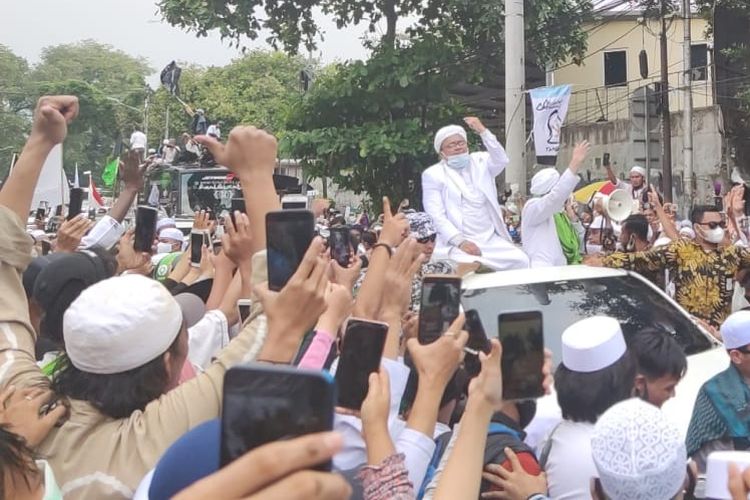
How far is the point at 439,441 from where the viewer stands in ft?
8.82

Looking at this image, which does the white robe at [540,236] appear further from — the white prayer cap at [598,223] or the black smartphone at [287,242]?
the black smartphone at [287,242]

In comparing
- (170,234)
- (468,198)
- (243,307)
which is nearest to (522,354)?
(243,307)

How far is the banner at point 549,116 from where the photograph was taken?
36.6 ft

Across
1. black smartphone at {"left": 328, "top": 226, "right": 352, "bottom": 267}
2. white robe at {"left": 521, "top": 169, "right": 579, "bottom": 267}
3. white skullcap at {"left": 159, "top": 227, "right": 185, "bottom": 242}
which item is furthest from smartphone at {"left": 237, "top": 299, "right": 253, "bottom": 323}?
white skullcap at {"left": 159, "top": 227, "right": 185, "bottom": 242}

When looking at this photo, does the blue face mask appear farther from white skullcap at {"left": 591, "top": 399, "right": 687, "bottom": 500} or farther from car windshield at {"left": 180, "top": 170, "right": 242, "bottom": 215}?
car windshield at {"left": 180, "top": 170, "right": 242, "bottom": 215}

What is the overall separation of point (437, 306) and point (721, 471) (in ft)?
3.30

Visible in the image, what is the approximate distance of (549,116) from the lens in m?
11.3

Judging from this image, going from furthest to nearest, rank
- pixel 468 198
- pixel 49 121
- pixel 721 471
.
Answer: pixel 468 198 < pixel 49 121 < pixel 721 471

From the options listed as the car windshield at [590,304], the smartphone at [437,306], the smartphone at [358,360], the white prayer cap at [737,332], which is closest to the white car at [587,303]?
the car windshield at [590,304]

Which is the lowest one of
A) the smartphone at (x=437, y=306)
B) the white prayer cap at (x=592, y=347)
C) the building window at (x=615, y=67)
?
the white prayer cap at (x=592, y=347)

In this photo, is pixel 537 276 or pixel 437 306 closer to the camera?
pixel 437 306

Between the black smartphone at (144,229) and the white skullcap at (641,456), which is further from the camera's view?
the black smartphone at (144,229)

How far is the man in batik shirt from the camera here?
20.3 ft

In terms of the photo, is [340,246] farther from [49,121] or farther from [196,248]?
[196,248]
